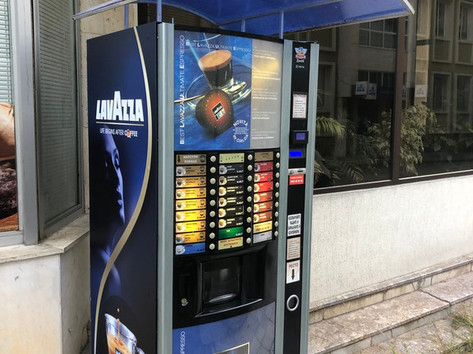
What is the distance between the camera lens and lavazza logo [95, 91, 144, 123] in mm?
2185

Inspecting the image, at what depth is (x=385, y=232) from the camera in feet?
14.6

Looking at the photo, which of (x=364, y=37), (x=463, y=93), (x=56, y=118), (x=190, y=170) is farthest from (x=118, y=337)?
(x=463, y=93)

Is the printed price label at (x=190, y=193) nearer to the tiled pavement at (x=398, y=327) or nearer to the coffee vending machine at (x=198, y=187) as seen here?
the coffee vending machine at (x=198, y=187)

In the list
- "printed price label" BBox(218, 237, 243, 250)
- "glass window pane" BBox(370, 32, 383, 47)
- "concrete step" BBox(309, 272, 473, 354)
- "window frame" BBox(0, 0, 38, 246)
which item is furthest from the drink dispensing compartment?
"glass window pane" BBox(370, 32, 383, 47)

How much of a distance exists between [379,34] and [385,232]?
176 cm

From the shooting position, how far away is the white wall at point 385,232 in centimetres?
403

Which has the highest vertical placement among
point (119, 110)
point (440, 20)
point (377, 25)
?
point (440, 20)

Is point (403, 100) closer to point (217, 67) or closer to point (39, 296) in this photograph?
point (217, 67)

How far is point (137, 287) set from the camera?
7.59 feet

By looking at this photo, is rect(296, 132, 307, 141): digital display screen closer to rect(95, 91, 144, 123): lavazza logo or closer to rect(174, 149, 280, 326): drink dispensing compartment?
rect(174, 149, 280, 326): drink dispensing compartment

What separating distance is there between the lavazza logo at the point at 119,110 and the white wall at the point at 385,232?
205 cm

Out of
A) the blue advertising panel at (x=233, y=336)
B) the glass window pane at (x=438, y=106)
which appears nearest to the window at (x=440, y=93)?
Answer: the glass window pane at (x=438, y=106)

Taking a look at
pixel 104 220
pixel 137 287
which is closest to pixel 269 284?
pixel 137 287

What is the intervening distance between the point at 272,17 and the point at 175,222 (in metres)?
1.55
